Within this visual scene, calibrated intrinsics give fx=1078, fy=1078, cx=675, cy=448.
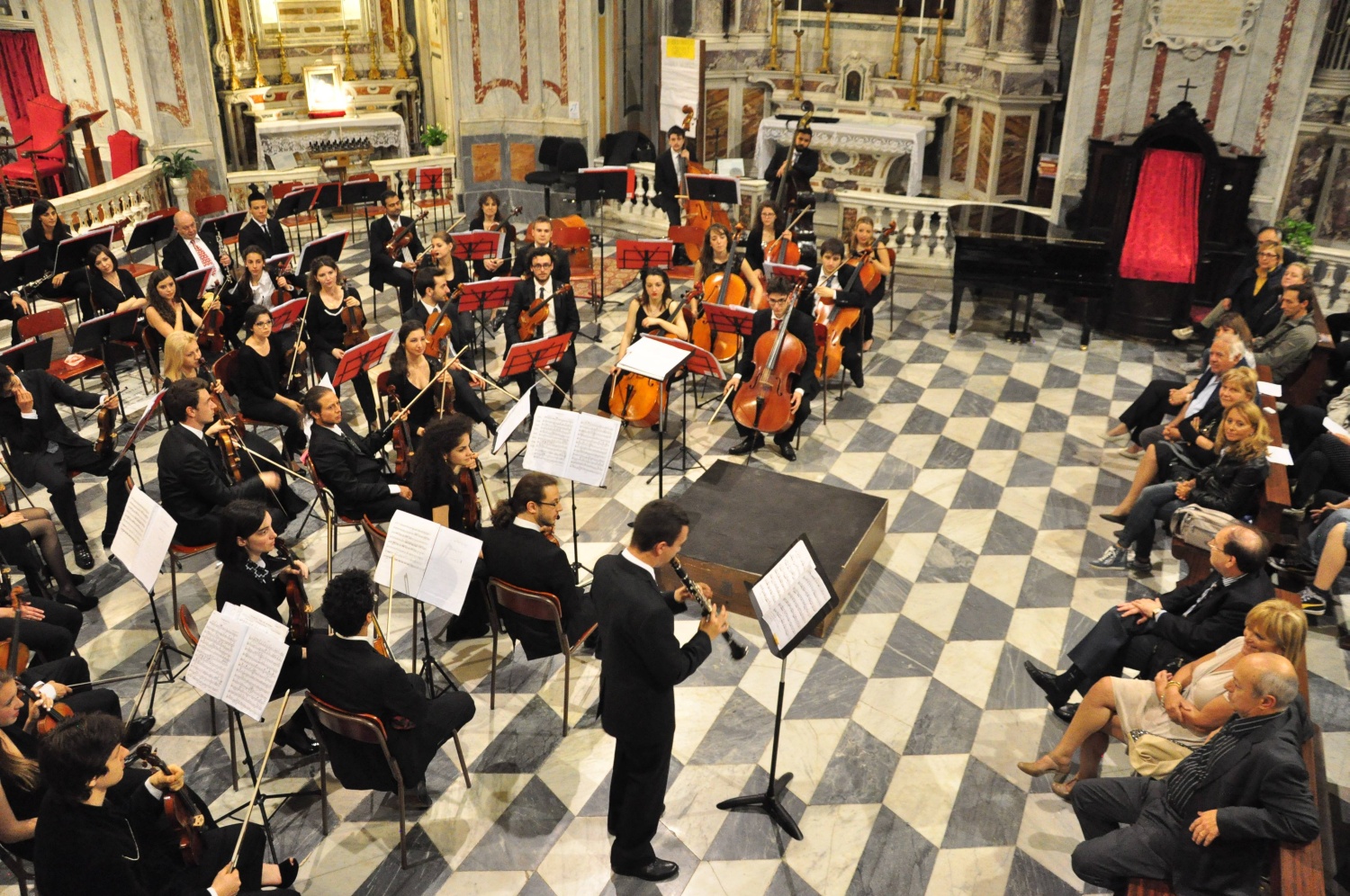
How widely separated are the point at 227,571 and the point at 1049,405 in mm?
5662

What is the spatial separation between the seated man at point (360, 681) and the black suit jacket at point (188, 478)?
1.66m

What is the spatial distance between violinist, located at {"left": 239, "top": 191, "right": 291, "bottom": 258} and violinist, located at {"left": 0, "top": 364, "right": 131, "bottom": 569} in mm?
2823

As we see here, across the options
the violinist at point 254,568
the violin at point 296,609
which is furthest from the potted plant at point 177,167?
the violin at point 296,609

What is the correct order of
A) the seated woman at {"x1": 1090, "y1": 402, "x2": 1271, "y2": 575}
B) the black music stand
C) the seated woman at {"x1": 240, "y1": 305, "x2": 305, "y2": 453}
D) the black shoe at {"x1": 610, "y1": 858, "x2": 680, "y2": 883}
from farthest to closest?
the seated woman at {"x1": 240, "y1": 305, "x2": 305, "y2": 453} < the seated woman at {"x1": 1090, "y1": 402, "x2": 1271, "y2": 575} < the black shoe at {"x1": 610, "y1": 858, "x2": 680, "y2": 883} < the black music stand

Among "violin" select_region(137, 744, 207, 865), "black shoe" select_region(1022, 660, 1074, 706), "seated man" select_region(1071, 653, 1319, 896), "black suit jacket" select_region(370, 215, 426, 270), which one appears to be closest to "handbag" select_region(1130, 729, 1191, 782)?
"seated man" select_region(1071, 653, 1319, 896)

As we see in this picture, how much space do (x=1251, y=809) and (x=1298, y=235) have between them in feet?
20.5

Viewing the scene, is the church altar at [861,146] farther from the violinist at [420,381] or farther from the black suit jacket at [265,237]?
the violinist at [420,381]

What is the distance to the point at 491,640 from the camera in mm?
5344

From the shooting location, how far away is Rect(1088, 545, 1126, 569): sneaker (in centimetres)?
588

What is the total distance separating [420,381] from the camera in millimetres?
6172

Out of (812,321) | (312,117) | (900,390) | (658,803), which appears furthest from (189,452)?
(312,117)

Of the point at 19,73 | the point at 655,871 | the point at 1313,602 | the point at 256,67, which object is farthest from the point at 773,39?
the point at 655,871

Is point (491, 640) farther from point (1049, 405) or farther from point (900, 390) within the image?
point (1049, 405)

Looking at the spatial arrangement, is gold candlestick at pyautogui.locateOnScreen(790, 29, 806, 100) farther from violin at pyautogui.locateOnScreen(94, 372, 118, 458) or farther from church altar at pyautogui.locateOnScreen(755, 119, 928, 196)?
violin at pyautogui.locateOnScreen(94, 372, 118, 458)
